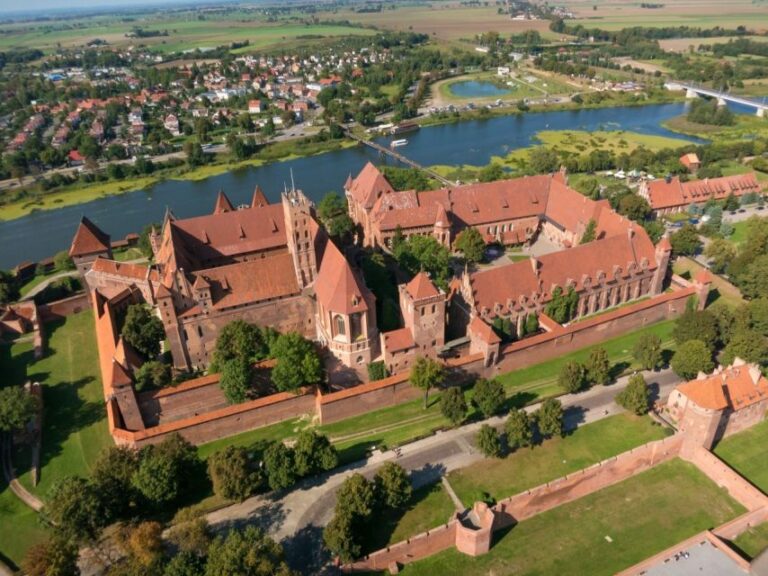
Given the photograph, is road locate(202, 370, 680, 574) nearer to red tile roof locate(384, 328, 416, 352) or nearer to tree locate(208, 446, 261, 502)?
tree locate(208, 446, 261, 502)

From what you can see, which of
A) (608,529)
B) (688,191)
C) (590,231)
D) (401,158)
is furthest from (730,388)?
(401,158)

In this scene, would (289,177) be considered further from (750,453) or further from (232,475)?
(750,453)

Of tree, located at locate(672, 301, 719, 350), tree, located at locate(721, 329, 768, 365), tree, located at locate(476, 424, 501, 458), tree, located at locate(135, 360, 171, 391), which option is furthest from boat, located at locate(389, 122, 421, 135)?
tree, located at locate(476, 424, 501, 458)

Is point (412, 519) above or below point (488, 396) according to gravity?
below

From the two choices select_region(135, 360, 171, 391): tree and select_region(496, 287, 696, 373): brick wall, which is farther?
select_region(496, 287, 696, 373): brick wall

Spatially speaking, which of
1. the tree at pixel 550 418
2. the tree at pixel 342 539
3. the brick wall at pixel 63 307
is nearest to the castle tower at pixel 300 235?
the tree at pixel 550 418

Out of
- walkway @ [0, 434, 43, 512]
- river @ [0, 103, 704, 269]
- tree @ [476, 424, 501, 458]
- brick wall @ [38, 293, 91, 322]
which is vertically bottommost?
river @ [0, 103, 704, 269]
